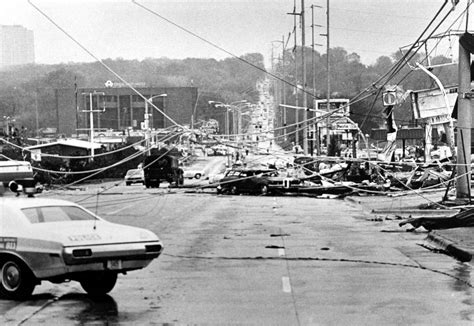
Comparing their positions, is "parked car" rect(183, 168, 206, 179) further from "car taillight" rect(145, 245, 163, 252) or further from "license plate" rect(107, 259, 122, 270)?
"license plate" rect(107, 259, 122, 270)

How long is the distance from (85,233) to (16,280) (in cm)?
130

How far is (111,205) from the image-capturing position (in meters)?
34.2

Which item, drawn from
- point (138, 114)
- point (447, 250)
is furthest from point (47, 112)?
point (447, 250)

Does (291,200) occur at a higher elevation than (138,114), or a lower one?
lower

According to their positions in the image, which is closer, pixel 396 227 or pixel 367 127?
pixel 396 227

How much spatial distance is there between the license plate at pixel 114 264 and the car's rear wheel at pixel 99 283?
89cm

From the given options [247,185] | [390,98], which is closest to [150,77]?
[390,98]

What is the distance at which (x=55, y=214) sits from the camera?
41.6ft

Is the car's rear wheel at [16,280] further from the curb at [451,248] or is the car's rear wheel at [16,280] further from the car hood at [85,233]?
the curb at [451,248]

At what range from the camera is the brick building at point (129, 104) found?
38.9m

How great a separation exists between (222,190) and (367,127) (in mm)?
59260

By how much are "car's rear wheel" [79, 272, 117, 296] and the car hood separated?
79 centimetres

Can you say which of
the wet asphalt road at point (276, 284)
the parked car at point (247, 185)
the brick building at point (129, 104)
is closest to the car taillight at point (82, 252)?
the wet asphalt road at point (276, 284)

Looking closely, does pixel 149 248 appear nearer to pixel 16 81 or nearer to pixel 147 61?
pixel 16 81
